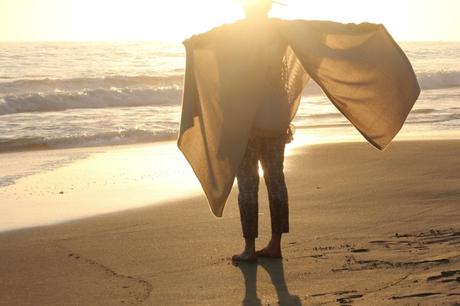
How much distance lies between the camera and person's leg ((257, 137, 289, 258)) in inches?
230

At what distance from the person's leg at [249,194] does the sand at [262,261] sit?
0.14 meters

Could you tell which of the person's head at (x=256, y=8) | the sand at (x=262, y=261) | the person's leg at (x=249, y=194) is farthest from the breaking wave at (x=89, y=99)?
the person's head at (x=256, y=8)

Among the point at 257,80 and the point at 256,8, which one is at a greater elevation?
the point at 256,8

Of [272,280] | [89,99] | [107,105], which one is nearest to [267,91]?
[272,280]

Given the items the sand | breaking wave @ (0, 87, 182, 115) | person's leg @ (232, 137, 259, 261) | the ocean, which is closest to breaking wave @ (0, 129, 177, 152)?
the ocean

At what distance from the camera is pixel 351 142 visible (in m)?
13.7

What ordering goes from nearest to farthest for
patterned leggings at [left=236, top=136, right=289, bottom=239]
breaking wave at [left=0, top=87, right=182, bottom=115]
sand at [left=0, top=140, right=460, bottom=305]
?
sand at [left=0, top=140, right=460, bottom=305], patterned leggings at [left=236, top=136, right=289, bottom=239], breaking wave at [left=0, top=87, right=182, bottom=115]

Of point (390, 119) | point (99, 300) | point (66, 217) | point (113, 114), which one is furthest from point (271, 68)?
point (113, 114)

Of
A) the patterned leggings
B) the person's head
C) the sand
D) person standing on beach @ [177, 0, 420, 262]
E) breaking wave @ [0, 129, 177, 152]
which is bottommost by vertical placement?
breaking wave @ [0, 129, 177, 152]

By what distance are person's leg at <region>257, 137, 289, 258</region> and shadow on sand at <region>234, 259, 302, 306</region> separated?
0.10 m

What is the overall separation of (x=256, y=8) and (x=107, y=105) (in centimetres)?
2064

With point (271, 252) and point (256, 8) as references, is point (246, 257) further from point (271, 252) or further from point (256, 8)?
point (256, 8)

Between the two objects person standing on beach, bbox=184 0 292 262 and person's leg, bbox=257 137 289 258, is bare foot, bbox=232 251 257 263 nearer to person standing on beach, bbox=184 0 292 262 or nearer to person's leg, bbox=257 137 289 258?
person standing on beach, bbox=184 0 292 262

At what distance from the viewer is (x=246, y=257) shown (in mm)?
5828
